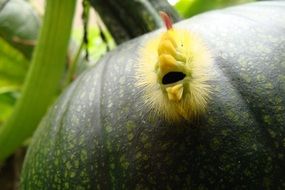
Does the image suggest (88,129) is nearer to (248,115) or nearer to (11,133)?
(248,115)

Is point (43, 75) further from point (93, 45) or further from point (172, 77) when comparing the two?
point (93, 45)

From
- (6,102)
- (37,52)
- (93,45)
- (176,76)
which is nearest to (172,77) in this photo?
(176,76)

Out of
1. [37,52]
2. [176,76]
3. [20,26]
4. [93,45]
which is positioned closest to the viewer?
[176,76]

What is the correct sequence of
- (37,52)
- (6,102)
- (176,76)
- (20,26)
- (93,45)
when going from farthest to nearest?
(93,45) < (6,102) < (20,26) < (37,52) < (176,76)

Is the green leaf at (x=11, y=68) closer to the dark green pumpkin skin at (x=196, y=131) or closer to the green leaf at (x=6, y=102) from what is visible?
the green leaf at (x=6, y=102)

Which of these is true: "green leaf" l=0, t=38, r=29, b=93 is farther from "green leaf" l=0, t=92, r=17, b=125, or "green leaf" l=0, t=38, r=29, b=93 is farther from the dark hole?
the dark hole

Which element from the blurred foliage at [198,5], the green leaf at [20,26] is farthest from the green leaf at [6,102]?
the blurred foliage at [198,5]
